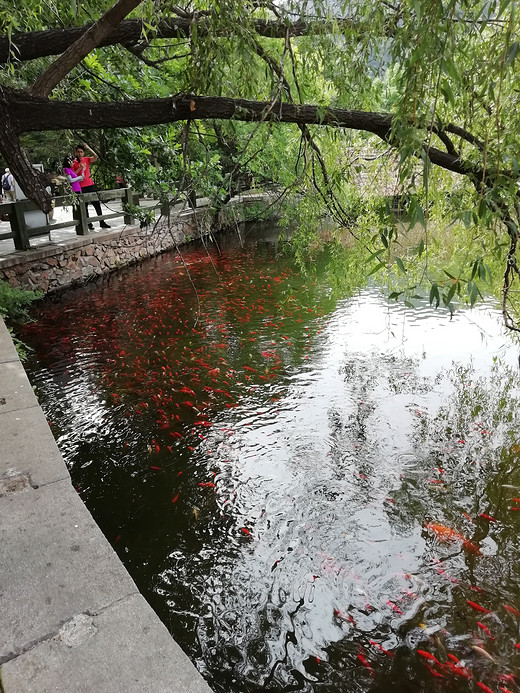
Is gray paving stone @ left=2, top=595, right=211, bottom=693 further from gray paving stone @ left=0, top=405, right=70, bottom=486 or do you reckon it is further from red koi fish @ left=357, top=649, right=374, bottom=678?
red koi fish @ left=357, top=649, right=374, bottom=678

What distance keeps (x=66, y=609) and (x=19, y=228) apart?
356 inches

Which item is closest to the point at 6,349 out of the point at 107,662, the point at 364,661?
the point at 107,662

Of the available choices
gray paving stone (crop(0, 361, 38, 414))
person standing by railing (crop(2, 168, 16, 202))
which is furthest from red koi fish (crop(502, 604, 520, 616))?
person standing by railing (crop(2, 168, 16, 202))

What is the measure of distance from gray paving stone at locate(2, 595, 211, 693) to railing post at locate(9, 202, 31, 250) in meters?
8.96

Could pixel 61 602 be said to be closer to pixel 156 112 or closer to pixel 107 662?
pixel 107 662

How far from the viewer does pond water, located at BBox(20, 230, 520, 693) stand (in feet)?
10.4

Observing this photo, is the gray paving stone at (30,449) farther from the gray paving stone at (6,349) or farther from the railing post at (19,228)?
the railing post at (19,228)

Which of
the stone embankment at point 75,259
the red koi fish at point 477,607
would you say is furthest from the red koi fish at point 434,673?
the stone embankment at point 75,259

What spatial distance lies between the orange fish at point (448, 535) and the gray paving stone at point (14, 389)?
3319 mm

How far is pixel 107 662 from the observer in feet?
6.21

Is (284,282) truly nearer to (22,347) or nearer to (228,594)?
(22,347)

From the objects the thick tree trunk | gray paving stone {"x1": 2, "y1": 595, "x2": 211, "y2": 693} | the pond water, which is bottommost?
the pond water

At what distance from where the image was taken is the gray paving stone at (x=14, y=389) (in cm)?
390

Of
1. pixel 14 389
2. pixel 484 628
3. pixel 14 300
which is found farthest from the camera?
pixel 14 300
